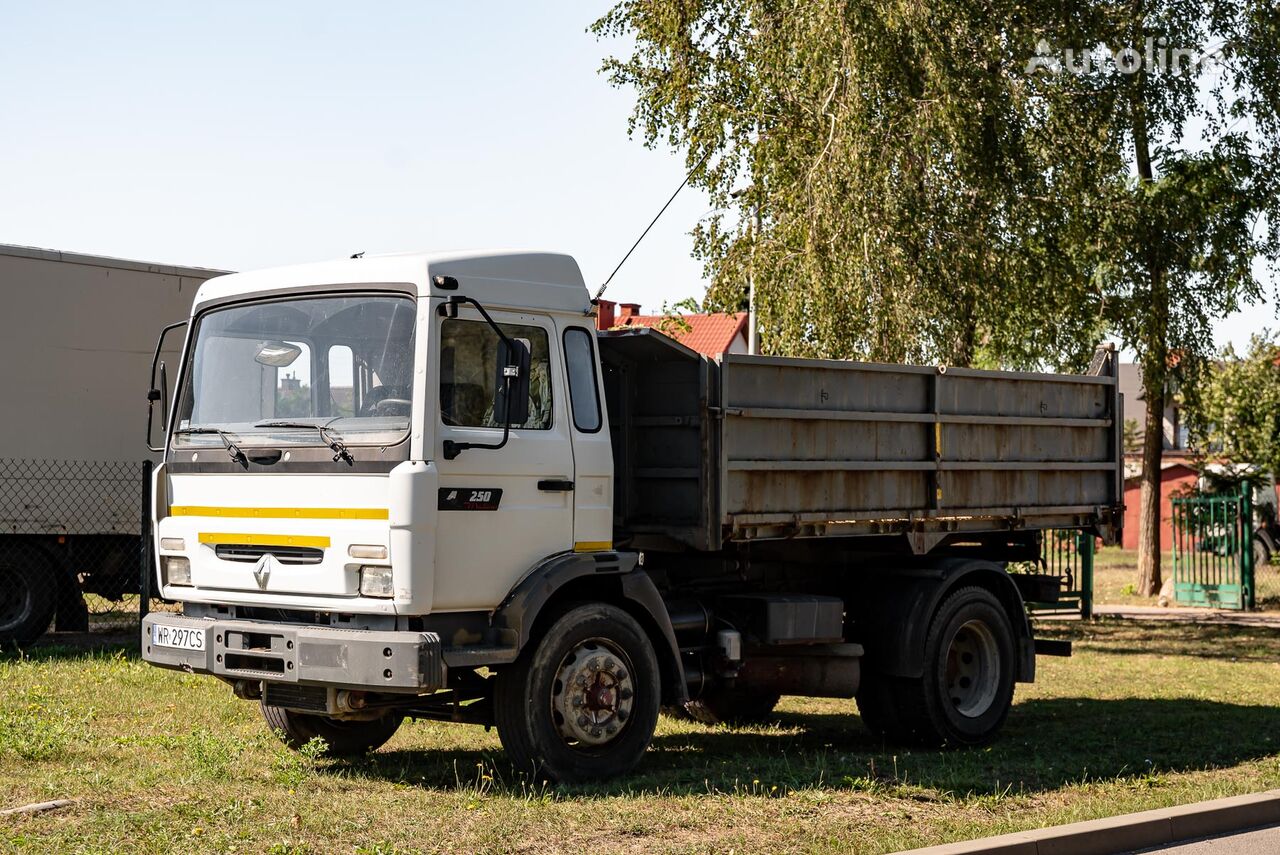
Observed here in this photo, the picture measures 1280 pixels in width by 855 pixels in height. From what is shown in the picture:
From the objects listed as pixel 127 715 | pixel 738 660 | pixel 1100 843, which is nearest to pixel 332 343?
pixel 738 660

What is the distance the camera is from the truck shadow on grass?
331 inches

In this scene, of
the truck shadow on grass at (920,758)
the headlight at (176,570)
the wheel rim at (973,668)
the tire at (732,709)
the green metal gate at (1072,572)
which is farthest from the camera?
the green metal gate at (1072,572)

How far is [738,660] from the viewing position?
30.5ft

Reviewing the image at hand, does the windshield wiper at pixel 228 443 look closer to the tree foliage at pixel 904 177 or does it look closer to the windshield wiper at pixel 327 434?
the windshield wiper at pixel 327 434

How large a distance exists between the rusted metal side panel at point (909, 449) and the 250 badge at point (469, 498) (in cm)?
158

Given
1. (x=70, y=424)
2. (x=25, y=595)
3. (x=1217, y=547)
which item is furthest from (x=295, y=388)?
(x=1217, y=547)

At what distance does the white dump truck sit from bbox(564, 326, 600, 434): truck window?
1 cm

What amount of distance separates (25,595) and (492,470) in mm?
8222

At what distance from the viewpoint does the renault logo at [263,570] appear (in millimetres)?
8094

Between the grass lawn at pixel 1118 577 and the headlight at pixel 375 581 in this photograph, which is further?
the grass lawn at pixel 1118 577

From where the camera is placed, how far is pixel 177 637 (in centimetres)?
840

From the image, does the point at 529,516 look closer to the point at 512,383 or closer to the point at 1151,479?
the point at 512,383

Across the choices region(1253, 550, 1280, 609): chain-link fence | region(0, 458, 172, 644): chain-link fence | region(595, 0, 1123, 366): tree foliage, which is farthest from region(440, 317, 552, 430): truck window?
region(1253, 550, 1280, 609): chain-link fence

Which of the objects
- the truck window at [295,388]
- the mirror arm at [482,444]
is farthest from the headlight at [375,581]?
the truck window at [295,388]
